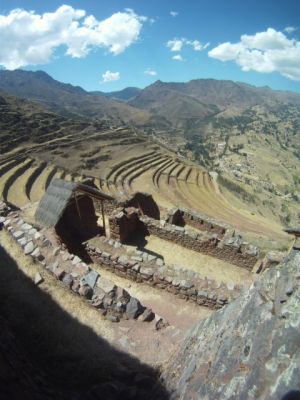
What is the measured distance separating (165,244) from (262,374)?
11.1 metres

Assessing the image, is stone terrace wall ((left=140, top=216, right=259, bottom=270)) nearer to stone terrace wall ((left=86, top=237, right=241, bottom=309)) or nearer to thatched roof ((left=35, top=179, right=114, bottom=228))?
stone terrace wall ((left=86, top=237, right=241, bottom=309))

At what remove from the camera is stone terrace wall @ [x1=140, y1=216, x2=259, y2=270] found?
41.0 ft

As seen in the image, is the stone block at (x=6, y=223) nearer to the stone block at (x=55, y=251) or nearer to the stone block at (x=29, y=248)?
the stone block at (x=29, y=248)

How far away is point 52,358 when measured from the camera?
21.0ft

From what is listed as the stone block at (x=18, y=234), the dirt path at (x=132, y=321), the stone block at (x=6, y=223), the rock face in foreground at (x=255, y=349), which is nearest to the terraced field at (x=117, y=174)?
the stone block at (x=6, y=223)

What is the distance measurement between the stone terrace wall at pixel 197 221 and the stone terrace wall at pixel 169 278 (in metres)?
5.70

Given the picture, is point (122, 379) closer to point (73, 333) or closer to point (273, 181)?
→ point (73, 333)

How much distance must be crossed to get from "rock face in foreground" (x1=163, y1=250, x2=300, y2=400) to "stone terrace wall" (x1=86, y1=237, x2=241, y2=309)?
200 inches

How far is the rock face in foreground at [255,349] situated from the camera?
2803 millimetres

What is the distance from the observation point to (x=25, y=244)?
9961 millimetres

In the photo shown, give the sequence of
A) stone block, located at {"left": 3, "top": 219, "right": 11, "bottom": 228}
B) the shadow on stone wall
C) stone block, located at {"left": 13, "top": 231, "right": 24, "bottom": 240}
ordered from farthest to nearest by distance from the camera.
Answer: stone block, located at {"left": 3, "top": 219, "right": 11, "bottom": 228} < stone block, located at {"left": 13, "top": 231, "right": 24, "bottom": 240} < the shadow on stone wall

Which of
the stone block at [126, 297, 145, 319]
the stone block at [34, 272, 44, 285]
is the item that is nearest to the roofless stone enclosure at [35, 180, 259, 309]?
the stone block at [126, 297, 145, 319]

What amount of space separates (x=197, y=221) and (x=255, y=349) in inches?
534

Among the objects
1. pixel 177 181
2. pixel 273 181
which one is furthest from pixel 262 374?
pixel 273 181
